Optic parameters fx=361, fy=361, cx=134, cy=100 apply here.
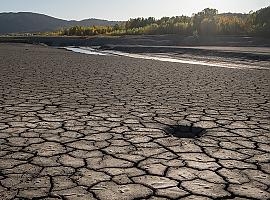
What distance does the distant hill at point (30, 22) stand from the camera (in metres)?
130

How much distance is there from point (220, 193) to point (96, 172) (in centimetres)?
99

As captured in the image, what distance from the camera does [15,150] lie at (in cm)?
342

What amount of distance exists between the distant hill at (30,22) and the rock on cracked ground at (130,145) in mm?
125980

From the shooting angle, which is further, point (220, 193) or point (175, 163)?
point (175, 163)

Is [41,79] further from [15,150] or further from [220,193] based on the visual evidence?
[220,193]

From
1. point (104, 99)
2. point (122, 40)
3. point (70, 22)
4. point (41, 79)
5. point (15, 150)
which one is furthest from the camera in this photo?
point (70, 22)

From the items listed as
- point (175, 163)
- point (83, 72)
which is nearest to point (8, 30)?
point (83, 72)

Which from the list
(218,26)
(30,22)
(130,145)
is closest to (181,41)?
(218,26)

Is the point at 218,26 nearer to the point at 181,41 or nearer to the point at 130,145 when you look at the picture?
the point at 181,41

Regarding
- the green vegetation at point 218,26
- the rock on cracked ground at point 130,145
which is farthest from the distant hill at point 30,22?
the rock on cracked ground at point 130,145

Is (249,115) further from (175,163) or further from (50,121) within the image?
(50,121)

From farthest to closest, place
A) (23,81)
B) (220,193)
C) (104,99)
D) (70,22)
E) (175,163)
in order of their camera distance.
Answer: (70,22) → (23,81) → (104,99) → (175,163) → (220,193)

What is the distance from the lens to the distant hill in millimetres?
130000

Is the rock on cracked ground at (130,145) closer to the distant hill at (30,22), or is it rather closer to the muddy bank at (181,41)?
the muddy bank at (181,41)
